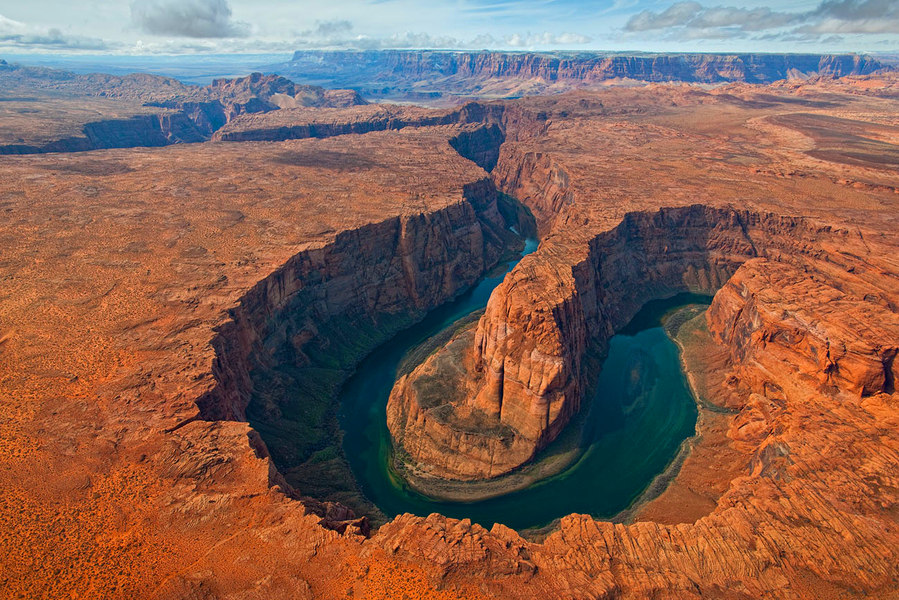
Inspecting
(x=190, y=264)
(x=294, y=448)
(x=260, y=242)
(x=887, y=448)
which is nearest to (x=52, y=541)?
(x=294, y=448)

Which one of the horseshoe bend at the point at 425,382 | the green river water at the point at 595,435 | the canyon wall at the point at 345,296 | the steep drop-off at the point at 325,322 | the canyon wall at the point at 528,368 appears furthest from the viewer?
the canyon wall at the point at 345,296

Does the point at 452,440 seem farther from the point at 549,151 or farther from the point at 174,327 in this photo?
the point at 549,151

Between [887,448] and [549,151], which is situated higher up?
[549,151]

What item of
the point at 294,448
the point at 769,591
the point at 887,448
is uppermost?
the point at 887,448

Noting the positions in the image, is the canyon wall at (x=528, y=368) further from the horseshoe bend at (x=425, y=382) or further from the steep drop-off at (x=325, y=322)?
the steep drop-off at (x=325, y=322)

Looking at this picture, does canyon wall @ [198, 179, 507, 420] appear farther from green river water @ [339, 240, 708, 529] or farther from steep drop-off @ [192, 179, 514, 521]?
green river water @ [339, 240, 708, 529]

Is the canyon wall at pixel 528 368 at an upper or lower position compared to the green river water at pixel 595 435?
upper

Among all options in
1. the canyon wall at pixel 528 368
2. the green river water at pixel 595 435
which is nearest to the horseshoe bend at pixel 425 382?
the canyon wall at pixel 528 368

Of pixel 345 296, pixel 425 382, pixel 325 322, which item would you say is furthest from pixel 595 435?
pixel 345 296
